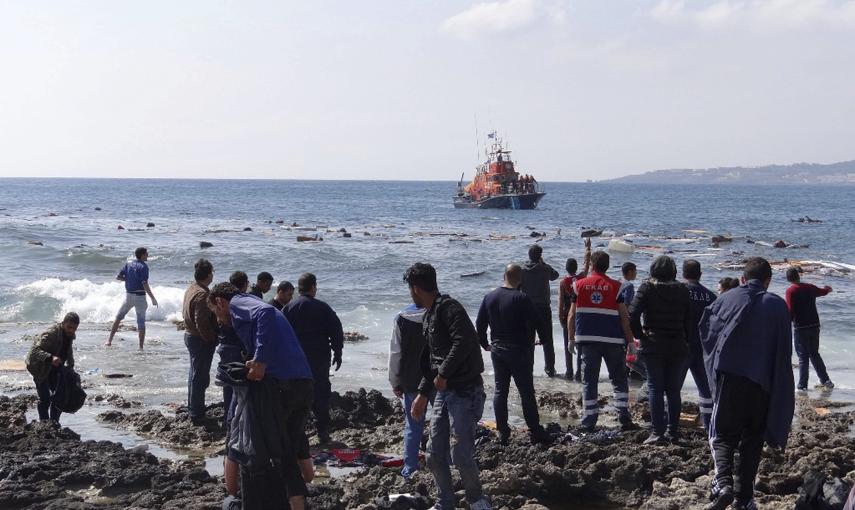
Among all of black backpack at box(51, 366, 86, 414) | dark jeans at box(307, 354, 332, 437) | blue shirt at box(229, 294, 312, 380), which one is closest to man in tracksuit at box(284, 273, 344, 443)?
dark jeans at box(307, 354, 332, 437)

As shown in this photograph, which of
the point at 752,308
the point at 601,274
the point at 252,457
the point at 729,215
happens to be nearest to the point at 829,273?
the point at 601,274

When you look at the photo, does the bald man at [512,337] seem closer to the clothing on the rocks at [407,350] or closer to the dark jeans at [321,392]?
the clothing on the rocks at [407,350]

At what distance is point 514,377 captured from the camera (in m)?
8.60

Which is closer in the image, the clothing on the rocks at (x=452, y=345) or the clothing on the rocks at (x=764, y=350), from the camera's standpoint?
the clothing on the rocks at (x=452, y=345)

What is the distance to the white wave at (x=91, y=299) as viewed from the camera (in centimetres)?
2075

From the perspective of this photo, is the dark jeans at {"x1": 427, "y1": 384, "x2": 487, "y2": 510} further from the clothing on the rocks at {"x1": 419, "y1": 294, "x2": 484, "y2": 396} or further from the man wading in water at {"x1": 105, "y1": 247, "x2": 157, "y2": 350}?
the man wading in water at {"x1": 105, "y1": 247, "x2": 157, "y2": 350}

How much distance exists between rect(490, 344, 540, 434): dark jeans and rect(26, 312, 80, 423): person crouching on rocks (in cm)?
432

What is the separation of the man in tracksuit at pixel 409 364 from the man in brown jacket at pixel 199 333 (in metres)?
2.26

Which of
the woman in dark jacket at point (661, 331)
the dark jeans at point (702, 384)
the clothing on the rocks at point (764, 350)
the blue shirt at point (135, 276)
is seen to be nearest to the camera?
the clothing on the rocks at point (764, 350)

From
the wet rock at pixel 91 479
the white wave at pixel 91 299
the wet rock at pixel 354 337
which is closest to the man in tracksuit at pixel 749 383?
the wet rock at pixel 91 479

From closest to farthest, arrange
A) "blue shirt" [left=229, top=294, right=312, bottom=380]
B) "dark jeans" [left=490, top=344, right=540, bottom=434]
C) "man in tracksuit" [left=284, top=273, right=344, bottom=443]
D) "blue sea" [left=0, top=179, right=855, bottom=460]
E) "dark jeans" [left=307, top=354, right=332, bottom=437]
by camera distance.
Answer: "blue shirt" [left=229, top=294, right=312, bottom=380]
"dark jeans" [left=490, top=344, right=540, bottom=434]
"man in tracksuit" [left=284, top=273, right=344, bottom=443]
"dark jeans" [left=307, top=354, right=332, bottom=437]
"blue sea" [left=0, top=179, right=855, bottom=460]

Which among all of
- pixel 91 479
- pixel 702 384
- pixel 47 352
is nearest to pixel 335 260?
pixel 47 352

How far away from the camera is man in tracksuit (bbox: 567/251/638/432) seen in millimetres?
8898

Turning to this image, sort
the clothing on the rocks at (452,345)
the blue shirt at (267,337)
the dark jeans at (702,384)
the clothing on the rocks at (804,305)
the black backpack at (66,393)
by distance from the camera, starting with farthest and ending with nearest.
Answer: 1. the clothing on the rocks at (804,305)
2. the black backpack at (66,393)
3. the dark jeans at (702,384)
4. the clothing on the rocks at (452,345)
5. the blue shirt at (267,337)
